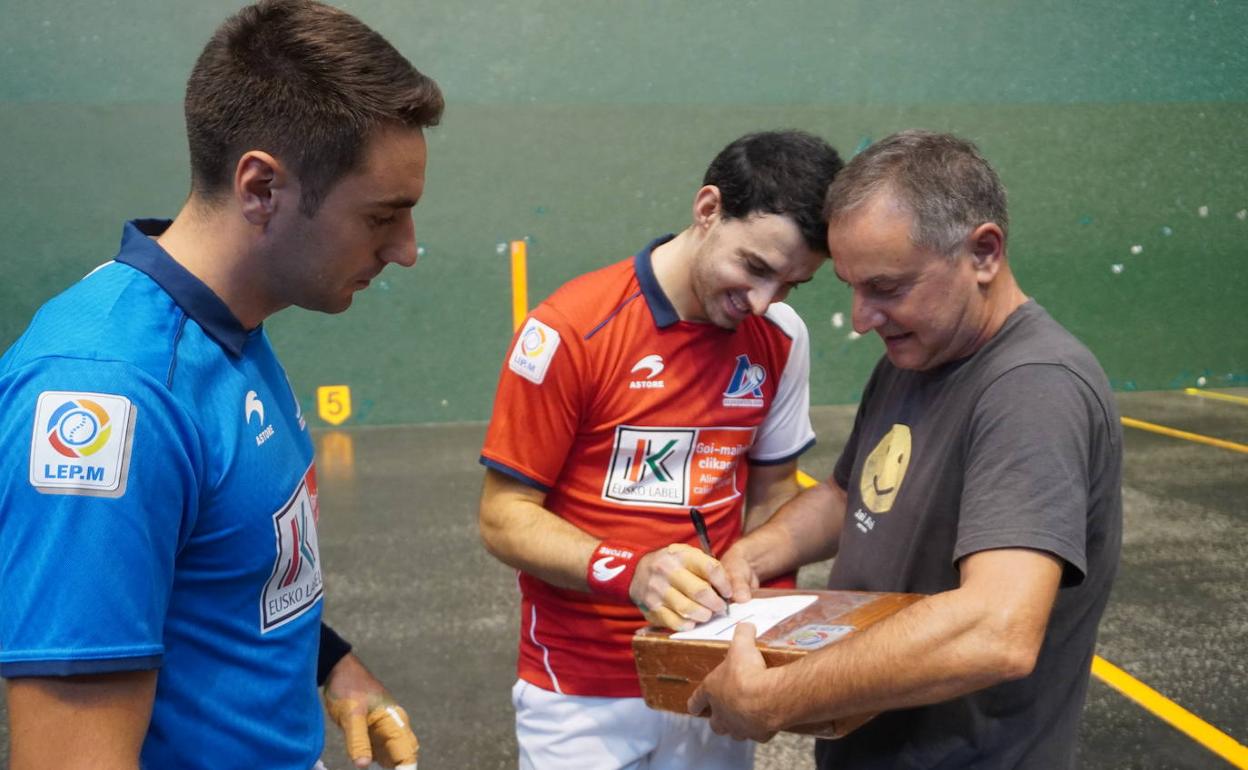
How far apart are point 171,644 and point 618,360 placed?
41.2 inches

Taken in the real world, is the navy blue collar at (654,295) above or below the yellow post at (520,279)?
above

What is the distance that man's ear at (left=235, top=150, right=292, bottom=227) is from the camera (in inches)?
48.8

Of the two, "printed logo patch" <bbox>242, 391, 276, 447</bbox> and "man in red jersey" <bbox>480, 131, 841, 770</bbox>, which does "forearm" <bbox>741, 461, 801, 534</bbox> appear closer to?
"man in red jersey" <bbox>480, 131, 841, 770</bbox>

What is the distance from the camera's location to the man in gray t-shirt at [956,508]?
4.64ft

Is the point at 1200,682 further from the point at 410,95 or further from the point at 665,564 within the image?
the point at 410,95

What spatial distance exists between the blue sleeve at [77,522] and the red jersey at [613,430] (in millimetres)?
979

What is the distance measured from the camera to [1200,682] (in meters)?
3.80

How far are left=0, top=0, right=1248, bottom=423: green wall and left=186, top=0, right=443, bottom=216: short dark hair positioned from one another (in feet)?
22.7

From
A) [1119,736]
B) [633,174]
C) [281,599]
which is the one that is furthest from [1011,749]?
[633,174]

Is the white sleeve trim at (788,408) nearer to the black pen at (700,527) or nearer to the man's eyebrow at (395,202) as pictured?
the black pen at (700,527)

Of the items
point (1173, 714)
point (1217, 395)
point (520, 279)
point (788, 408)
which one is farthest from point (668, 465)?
point (1217, 395)

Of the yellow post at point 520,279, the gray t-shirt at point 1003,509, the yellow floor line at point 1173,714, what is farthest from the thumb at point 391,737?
the yellow post at point 520,279

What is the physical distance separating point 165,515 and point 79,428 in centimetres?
12

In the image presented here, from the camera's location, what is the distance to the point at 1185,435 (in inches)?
298
